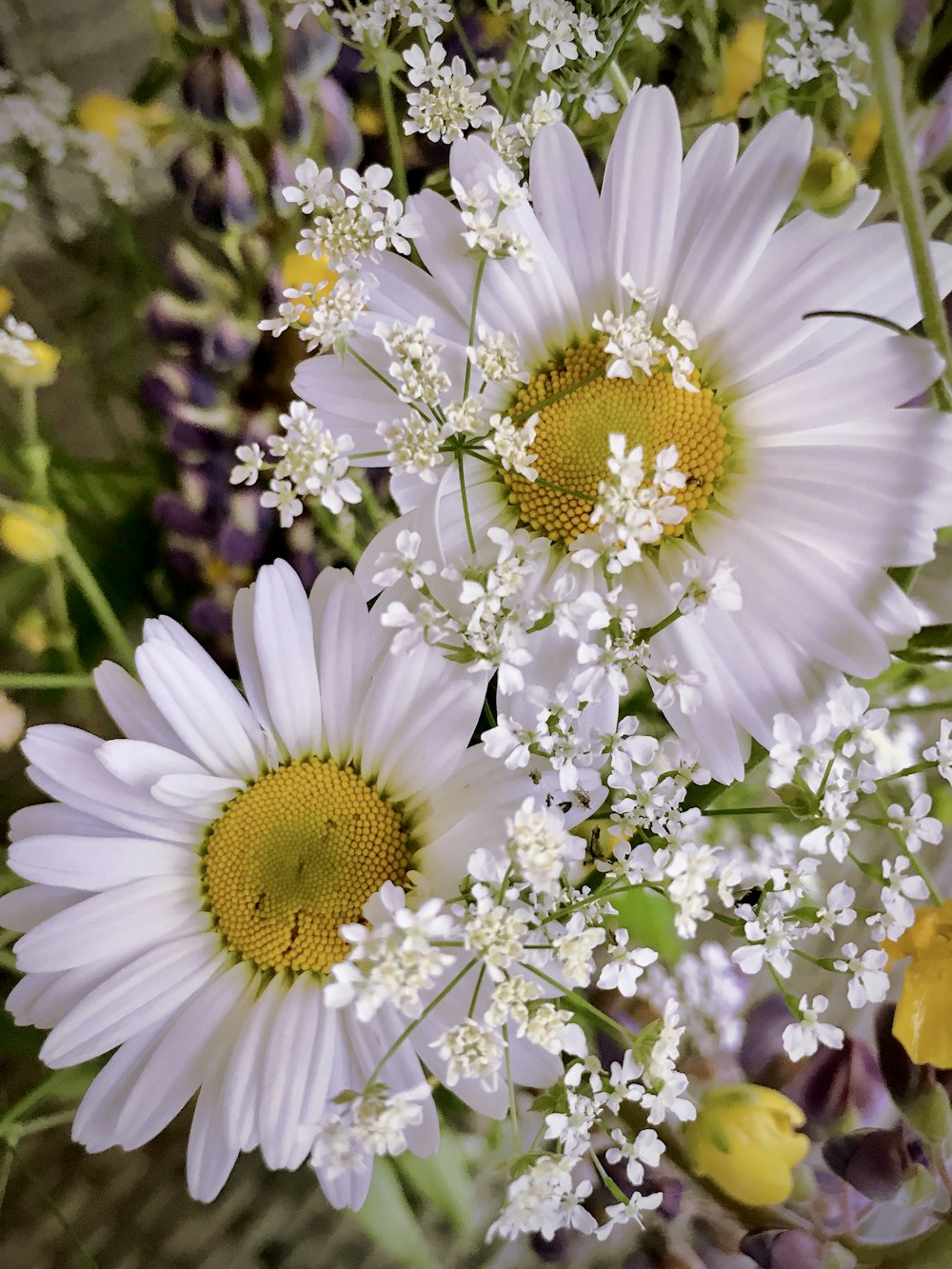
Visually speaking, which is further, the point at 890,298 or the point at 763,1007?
the point at 763,1007

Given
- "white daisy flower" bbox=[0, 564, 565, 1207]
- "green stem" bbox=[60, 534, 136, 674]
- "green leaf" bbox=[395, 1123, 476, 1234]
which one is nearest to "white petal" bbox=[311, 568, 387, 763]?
"white daisy flower" bbox=[0, 564, 565, 1207]

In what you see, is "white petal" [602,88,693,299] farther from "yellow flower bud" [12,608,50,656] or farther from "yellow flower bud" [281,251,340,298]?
"yellow flower bud" [12,608,50,656]

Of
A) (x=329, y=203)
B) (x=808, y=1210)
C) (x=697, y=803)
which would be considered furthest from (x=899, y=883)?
(x=329, y=203)

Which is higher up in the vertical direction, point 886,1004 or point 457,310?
point 457,310

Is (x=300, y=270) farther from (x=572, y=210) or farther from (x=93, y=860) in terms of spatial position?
(x=93, y=860)

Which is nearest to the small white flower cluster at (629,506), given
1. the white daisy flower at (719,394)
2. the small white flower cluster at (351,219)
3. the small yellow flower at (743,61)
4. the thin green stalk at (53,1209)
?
the white daisy flower at (719,394)

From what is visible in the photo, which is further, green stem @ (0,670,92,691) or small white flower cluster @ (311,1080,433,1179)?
green stem @ (0,670,92,691)

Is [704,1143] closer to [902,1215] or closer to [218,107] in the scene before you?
[902,1215]
